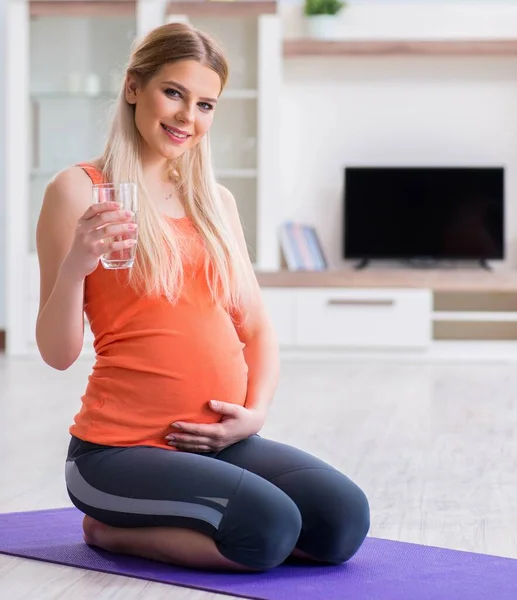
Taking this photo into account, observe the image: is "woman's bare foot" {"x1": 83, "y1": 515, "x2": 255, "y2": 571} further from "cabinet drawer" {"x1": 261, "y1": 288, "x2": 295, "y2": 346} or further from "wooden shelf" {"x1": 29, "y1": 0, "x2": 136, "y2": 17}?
"wooden shelf" {"x1": 29, "y1": 0, "x2": 136, "y2": 17}

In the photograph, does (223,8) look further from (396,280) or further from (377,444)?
(377,444)

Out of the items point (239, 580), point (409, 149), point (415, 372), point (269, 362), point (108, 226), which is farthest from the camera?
point (409, 149)

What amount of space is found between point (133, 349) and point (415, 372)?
3353 millimetres

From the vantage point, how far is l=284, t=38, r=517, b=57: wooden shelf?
5785 mm

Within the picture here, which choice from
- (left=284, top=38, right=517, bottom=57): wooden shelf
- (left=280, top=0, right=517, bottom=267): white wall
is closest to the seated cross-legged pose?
(left=284, top=38, right=517, bottom=57): wooden shelf

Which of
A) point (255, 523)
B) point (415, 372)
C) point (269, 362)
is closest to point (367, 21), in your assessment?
point (415, 372)

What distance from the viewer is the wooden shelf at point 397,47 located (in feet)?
19.0

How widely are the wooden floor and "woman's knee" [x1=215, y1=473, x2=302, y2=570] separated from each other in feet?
0.31

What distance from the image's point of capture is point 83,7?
5680 mm

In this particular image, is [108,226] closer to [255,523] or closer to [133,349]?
[133,349]

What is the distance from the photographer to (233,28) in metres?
5.76

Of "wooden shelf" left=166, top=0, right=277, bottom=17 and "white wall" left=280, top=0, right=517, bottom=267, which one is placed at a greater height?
"wooden shelf" left=166, top=0, right=277, bottom=17

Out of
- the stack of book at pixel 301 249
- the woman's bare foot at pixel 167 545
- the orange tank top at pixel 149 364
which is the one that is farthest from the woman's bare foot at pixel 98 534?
the stack of book at pixel 301 249

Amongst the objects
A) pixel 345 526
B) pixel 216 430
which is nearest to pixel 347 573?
pixel 345 526
